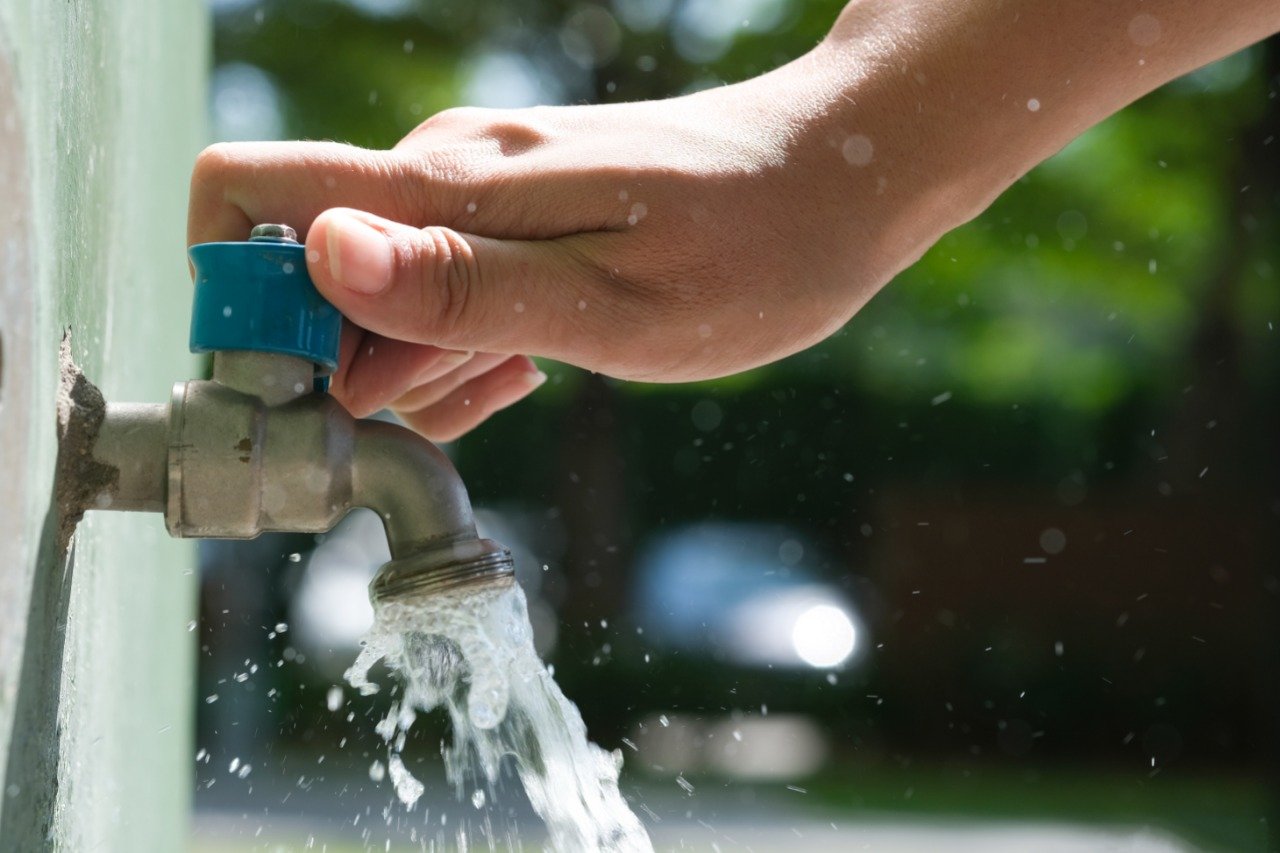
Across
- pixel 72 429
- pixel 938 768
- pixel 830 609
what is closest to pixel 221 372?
pixel 72 429

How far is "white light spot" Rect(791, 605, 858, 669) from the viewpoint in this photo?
11.7m

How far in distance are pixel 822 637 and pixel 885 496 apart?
57.2 inches

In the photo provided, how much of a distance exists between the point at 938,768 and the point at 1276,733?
2.54 m

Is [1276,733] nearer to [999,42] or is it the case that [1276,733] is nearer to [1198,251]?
[1198,251]

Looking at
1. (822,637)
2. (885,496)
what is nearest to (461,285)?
(822,637)

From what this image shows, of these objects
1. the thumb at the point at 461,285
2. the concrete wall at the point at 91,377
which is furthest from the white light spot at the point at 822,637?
the thumb at the point at 461,285

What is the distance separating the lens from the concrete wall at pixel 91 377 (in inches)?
35.6

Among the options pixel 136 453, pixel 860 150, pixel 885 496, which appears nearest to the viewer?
pixel 136 453

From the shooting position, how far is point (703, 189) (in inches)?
53.5

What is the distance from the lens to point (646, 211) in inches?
52.2

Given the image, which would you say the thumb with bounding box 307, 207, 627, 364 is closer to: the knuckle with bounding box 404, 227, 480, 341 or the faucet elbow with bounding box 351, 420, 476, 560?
the knuckle with bounding box 404, 227, 480, 341

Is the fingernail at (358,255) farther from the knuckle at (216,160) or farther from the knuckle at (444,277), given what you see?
the knuckle at (216,160)

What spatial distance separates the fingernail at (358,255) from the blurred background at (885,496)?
8.85 meters

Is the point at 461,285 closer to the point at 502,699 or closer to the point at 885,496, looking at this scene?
the point at 502,699
